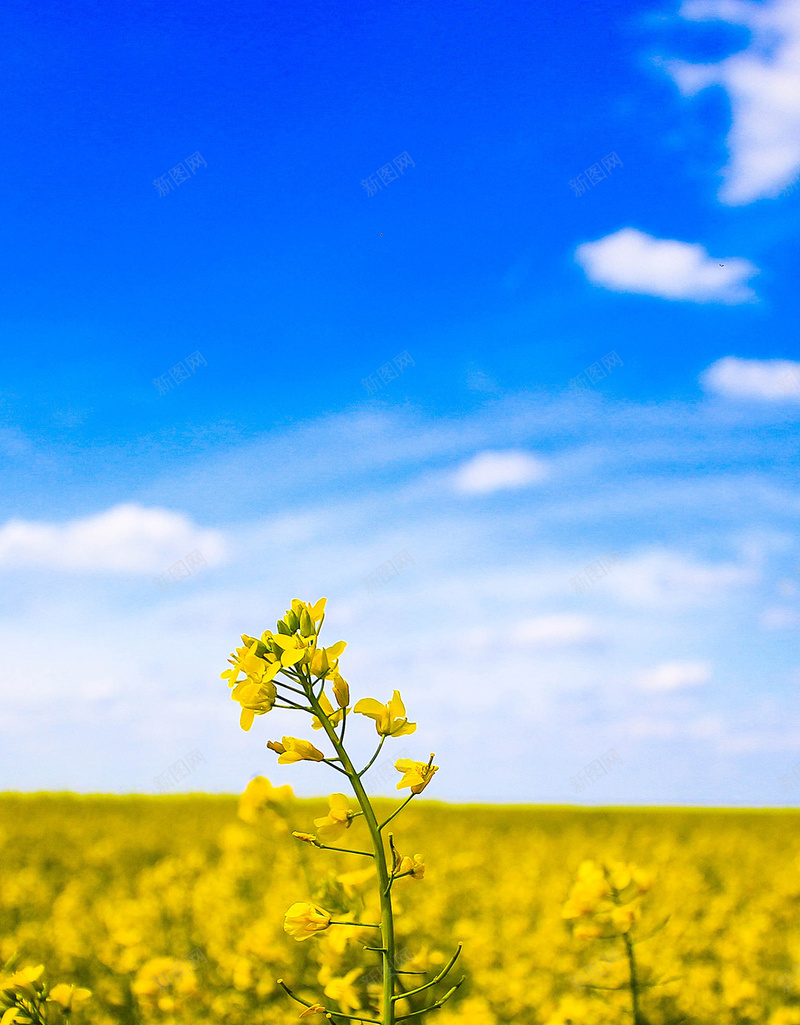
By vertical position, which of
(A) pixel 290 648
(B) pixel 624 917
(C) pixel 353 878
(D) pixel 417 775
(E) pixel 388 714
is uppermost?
(A) pixel 290 648

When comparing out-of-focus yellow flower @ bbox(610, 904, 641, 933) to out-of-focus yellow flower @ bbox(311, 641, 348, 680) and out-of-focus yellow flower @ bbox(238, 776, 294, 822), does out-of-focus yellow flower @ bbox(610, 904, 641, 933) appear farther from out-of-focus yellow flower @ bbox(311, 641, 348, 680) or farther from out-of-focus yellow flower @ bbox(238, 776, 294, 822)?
out-of-focus yellow flower @ bbox(311, 641, 348, 680)

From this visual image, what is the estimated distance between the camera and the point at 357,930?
2.37 m

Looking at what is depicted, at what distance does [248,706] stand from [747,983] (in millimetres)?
5189

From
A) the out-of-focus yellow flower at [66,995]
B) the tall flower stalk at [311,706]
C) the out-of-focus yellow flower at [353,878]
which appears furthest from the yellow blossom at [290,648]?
the out-of-focus yellow flower at [66,995]

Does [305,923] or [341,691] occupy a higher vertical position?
[341,691]

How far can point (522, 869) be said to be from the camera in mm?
8539

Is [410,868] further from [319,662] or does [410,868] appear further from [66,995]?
[66,995]

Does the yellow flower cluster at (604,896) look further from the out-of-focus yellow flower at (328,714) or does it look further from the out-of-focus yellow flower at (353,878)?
the out-of-focus yellow flower at (328,714)

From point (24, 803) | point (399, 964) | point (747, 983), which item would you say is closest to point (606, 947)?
point (747, 983)

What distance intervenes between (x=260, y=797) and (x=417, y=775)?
1786 millimetres

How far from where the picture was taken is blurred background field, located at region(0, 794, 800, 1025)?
4.01m

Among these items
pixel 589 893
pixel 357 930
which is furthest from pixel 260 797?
pixel 589 893

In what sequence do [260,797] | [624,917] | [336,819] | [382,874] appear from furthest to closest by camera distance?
[260,797], [624,917], [336,819], [382,874]

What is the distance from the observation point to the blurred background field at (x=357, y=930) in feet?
13.2
